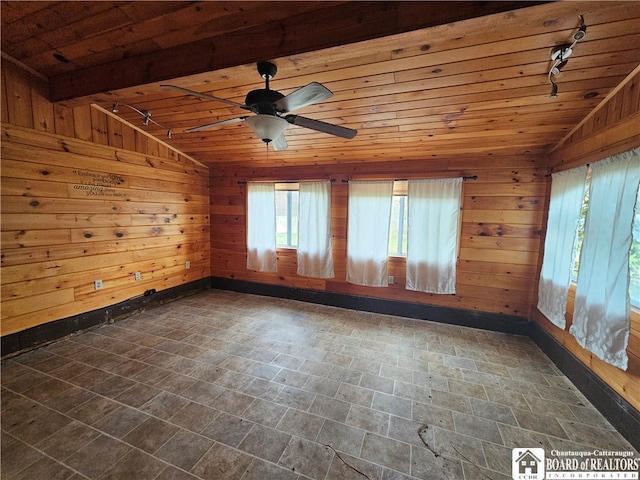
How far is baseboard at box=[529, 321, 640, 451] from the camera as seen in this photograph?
1.72 m

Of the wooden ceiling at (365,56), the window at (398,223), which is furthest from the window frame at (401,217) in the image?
the wooden ceiling at (365,56)

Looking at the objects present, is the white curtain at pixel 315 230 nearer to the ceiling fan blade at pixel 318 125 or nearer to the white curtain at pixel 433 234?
the white curtain at pixel 433 234

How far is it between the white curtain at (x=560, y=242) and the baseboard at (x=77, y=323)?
4.99m

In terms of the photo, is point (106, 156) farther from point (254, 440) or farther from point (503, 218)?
point (503, 218)

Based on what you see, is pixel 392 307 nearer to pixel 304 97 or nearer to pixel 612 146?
pixel 612 146

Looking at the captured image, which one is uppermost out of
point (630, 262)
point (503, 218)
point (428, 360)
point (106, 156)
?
point (106, 156)

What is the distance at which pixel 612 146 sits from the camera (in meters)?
2.04

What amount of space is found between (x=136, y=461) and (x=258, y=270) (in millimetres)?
3143

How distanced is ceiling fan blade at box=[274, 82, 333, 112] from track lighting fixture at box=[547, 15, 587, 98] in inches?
58.7

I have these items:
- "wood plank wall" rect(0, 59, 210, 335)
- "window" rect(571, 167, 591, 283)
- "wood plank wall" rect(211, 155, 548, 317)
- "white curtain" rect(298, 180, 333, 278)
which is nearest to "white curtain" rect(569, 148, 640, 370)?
"window" rect(571, 167, 591, 283)

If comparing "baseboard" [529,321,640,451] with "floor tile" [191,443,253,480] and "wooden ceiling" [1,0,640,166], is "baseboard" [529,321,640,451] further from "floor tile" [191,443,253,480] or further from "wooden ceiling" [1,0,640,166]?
"floor tile" [191,443,253,480]

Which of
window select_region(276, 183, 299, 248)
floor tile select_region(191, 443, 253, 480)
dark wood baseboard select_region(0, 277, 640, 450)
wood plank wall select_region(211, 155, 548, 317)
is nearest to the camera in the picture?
floor tile select_region(191, 443, 253, 480)

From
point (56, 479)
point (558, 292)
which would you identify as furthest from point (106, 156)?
point (558, 292)

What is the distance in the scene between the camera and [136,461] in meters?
1.51
